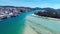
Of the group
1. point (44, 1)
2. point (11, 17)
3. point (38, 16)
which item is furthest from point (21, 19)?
point (44, 1)

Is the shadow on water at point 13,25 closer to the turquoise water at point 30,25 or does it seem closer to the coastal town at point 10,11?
the turquoise water at point 30,25

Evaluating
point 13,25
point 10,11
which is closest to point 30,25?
point 13,25

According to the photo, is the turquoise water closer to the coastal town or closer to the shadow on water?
the shadow on water

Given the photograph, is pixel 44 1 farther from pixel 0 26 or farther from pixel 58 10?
pixel 0 26

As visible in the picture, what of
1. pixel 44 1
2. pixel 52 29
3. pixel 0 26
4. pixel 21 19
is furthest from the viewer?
pixel 21 19

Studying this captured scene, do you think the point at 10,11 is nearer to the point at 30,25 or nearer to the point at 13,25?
the point at 13,25

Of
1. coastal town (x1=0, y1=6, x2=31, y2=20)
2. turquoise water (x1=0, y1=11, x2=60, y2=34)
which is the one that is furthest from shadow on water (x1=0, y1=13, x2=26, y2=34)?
coastal town (x1=0, y1=6, x2=31, y2=20)

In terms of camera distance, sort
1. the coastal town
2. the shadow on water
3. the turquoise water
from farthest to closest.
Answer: the coastal town → the shadow on water → the turquoise water
